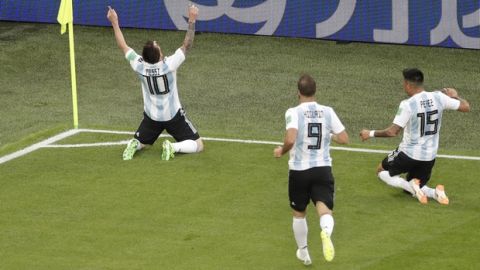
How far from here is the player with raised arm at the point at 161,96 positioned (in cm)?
2025

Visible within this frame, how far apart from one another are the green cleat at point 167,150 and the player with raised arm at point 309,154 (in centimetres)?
497

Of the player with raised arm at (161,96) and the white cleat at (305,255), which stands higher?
the player with raised arm at (161,96)

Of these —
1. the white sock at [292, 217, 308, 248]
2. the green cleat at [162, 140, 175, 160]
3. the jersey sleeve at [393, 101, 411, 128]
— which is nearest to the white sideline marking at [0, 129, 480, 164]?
the green cleat at [162, 140, 175, 160]

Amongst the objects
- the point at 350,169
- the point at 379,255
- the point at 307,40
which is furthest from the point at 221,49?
the point at 379,255

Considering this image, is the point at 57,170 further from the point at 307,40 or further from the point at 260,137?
the point at 307,40

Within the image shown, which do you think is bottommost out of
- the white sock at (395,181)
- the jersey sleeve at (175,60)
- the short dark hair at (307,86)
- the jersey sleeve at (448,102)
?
the white sock at (395,181)

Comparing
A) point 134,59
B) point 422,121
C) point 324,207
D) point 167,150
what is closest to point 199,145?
point 167,150

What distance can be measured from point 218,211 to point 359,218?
190cm

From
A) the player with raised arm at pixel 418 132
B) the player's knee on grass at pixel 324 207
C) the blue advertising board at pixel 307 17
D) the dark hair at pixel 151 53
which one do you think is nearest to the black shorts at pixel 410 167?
the player with raised arm at pixel 418 132

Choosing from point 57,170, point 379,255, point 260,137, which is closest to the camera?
point 379,255

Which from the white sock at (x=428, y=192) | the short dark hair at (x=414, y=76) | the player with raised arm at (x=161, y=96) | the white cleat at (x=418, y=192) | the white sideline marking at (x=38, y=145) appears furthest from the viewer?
the white sideline marking at (x=38, y=145)

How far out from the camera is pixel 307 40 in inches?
1109

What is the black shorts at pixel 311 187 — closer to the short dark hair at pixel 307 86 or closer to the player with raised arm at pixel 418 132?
the short dark hair at pixel 307 86

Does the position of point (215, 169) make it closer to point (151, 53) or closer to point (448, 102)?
point (151, 53)
